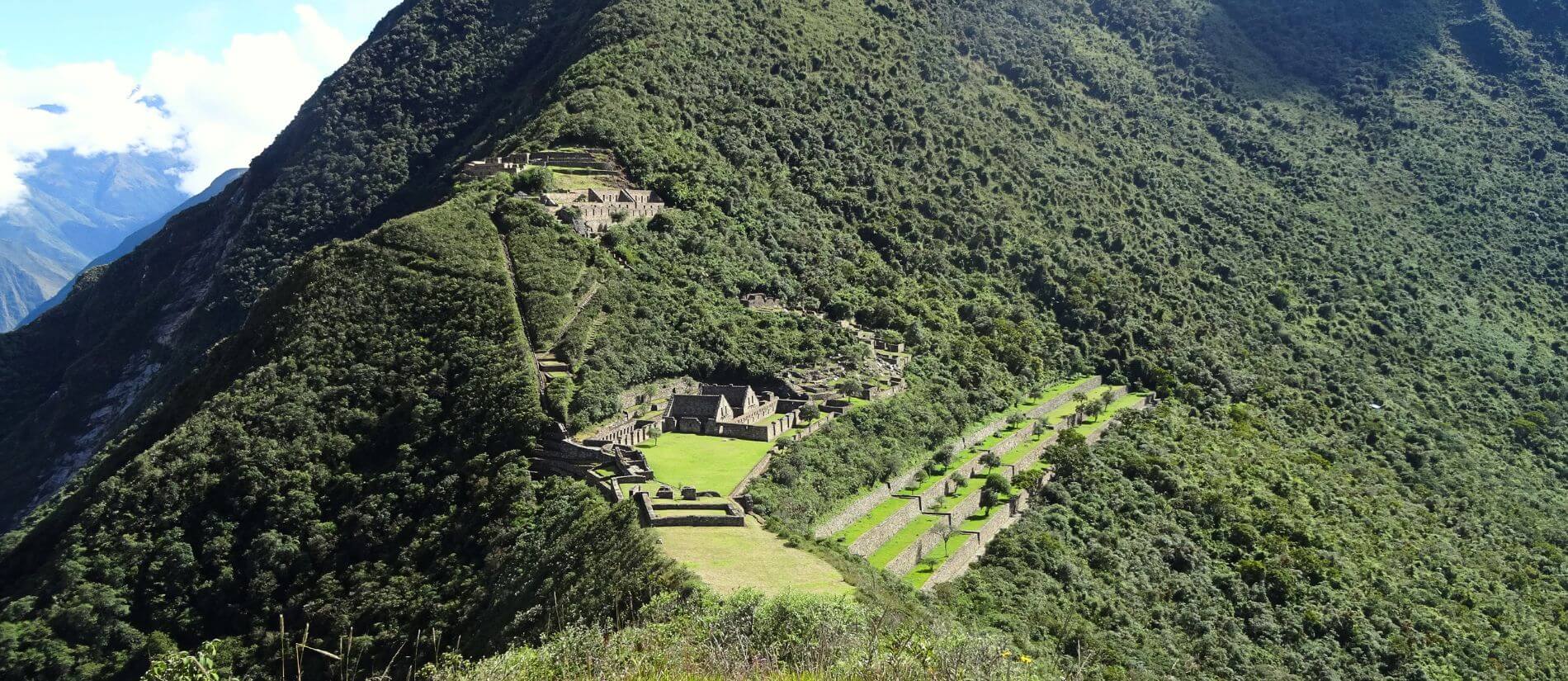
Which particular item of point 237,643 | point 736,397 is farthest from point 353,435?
point 736,397

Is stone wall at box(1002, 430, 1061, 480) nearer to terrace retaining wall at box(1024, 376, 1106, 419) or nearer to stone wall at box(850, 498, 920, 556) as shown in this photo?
terrace retaining wall at box(1024, 376, 1106, 419)

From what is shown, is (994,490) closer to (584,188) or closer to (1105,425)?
(1105,425)

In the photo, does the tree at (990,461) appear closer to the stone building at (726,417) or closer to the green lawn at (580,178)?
the stone building at (726,417)

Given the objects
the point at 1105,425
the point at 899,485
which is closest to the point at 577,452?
the point at 899,485

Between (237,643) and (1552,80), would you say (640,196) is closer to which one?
(237,643)

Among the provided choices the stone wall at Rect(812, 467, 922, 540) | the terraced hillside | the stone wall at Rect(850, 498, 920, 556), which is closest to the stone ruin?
the terraced hillside

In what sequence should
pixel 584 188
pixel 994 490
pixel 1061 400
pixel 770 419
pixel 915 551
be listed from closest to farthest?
pixel 915 551, pixel 770 419, pixel 994 490, pixel 584 188, pixel 1061 400
